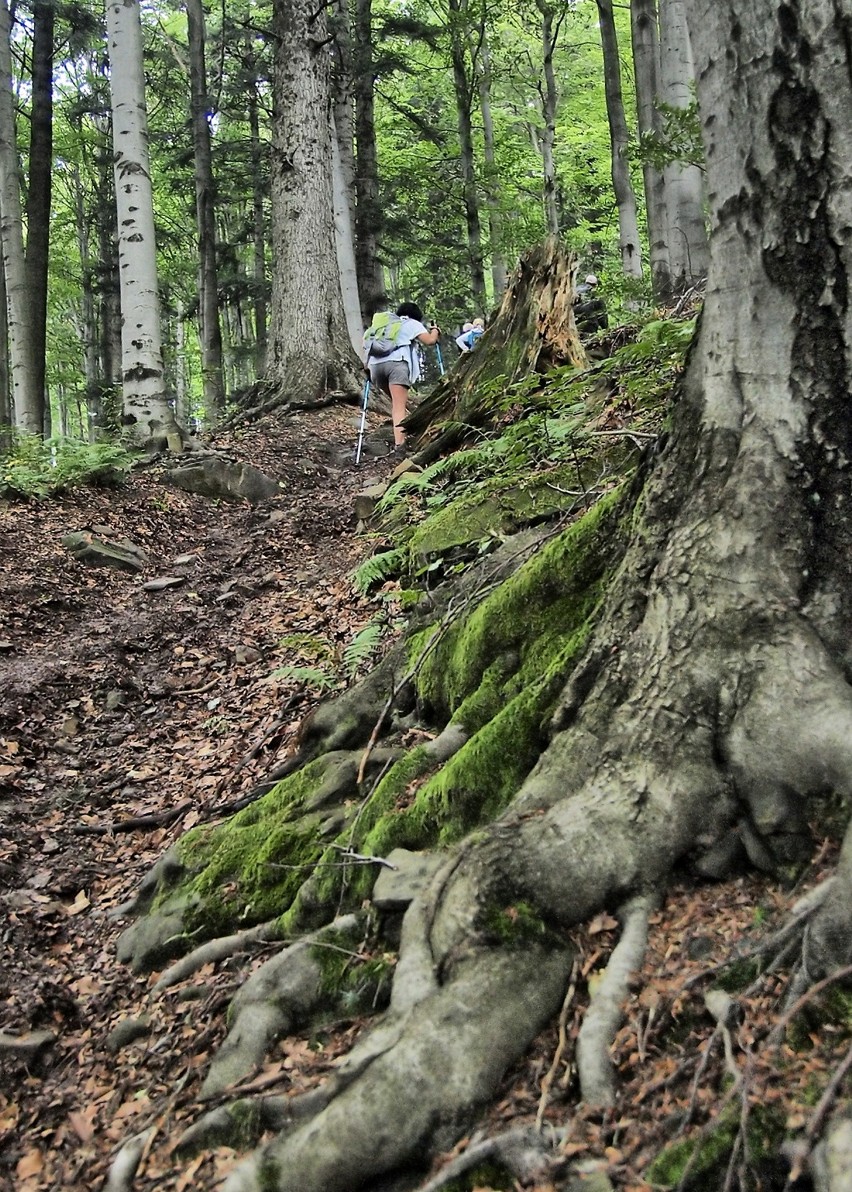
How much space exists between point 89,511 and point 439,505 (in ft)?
15.5

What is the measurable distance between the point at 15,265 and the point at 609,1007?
16218 millimetres

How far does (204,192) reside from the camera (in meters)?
18.7

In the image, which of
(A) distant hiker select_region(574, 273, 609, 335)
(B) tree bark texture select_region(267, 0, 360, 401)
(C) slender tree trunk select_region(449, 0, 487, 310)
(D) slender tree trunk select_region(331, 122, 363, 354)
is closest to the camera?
(B) tree bark texture select_region(267, 0, 360, 401)

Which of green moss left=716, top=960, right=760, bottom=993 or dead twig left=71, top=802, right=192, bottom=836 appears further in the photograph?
dead twig left=71, top=802, right=192, bottom=836

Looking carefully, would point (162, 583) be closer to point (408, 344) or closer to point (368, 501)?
point (368, 501)

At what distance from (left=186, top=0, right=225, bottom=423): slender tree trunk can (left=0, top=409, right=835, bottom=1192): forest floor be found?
10.8 m

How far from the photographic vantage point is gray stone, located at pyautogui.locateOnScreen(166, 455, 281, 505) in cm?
1017

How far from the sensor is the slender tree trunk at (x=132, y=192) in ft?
34.6

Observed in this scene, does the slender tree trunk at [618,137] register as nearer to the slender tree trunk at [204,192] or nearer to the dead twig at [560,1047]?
the slender tree trunk at [204,192]

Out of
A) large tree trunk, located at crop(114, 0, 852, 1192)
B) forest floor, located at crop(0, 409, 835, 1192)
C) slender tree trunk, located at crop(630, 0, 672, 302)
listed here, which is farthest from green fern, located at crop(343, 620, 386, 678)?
slender tree trunk, located at crop(630, 0, 672, 302)

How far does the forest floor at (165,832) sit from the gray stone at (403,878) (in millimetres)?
391

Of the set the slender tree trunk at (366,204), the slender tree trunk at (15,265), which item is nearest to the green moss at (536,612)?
the slender tree trunk at (15,265)

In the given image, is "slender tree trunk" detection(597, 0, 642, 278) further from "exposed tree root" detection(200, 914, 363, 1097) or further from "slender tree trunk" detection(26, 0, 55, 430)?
"exposed tree root" detection(200, 914, 363, 1097)

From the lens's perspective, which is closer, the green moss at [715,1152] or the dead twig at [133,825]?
the green moss at [715,1152]
